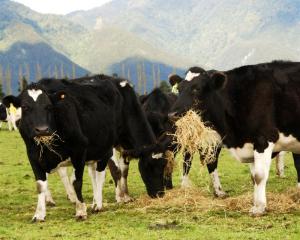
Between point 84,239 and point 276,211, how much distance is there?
4008 millimetres

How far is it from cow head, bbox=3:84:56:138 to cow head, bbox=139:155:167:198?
3.60m

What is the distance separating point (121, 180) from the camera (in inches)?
558

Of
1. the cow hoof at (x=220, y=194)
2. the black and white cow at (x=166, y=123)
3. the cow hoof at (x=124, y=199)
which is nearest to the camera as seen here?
the cow hoof at (x=124, y=199)

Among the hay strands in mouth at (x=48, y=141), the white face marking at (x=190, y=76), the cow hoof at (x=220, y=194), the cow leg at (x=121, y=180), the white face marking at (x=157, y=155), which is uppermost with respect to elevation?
the white face marking at (x=190, y=76)

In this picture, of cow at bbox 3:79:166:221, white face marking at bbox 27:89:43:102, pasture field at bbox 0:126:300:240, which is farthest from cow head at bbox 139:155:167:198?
white face marking at bbox 27:89:43:102

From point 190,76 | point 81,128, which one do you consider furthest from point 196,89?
point 81,128

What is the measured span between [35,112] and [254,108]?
4169 millimetres

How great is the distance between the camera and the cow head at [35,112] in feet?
34.6

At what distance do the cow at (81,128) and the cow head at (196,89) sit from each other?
6.65ft

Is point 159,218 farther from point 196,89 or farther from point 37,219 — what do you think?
point 196,89

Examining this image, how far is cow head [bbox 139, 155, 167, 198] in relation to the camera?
13766 mm

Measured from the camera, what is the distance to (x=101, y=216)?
37.7 ft

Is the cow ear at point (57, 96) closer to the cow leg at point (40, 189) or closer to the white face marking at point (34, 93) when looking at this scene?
the white face marking at point (34, 93)

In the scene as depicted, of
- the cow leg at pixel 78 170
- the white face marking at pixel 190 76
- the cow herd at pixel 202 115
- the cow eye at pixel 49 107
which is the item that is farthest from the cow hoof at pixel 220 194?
the cow eye at pixel 49 107
